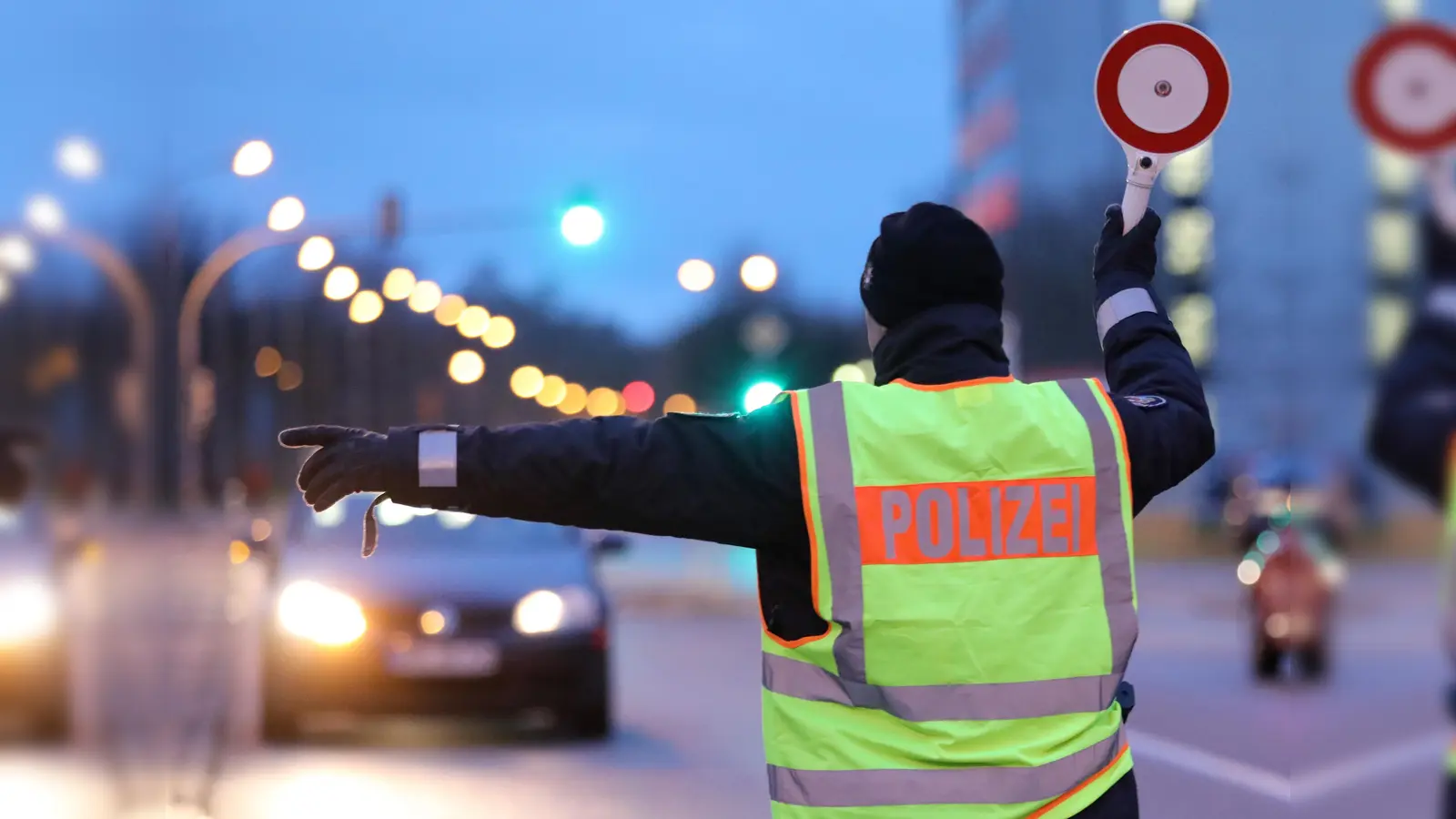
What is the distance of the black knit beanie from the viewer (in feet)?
12.6

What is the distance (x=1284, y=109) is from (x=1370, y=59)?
74.8 metres

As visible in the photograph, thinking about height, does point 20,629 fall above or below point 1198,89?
below

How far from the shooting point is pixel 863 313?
13.1ft

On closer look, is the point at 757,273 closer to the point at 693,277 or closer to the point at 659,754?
the point at 693,277

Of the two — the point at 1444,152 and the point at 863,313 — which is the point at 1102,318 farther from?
the point at 1444,152

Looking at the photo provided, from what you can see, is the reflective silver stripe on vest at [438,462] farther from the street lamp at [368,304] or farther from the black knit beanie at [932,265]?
the street lamp at [368,304]

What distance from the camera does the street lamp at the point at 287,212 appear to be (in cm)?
3144

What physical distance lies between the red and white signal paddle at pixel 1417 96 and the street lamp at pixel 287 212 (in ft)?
96.2

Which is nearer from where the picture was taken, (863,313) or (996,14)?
(863,313)

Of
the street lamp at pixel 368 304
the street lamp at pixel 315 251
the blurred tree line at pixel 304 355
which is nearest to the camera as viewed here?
the street lamp at pixel 315 251

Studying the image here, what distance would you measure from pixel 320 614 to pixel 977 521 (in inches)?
378

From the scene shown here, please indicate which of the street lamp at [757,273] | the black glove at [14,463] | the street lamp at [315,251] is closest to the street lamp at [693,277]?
the street lamp at [757,273]

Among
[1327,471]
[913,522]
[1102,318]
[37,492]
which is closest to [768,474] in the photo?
[913,522]

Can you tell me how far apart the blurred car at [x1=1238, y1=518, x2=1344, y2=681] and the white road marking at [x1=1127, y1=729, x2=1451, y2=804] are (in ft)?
14.8
